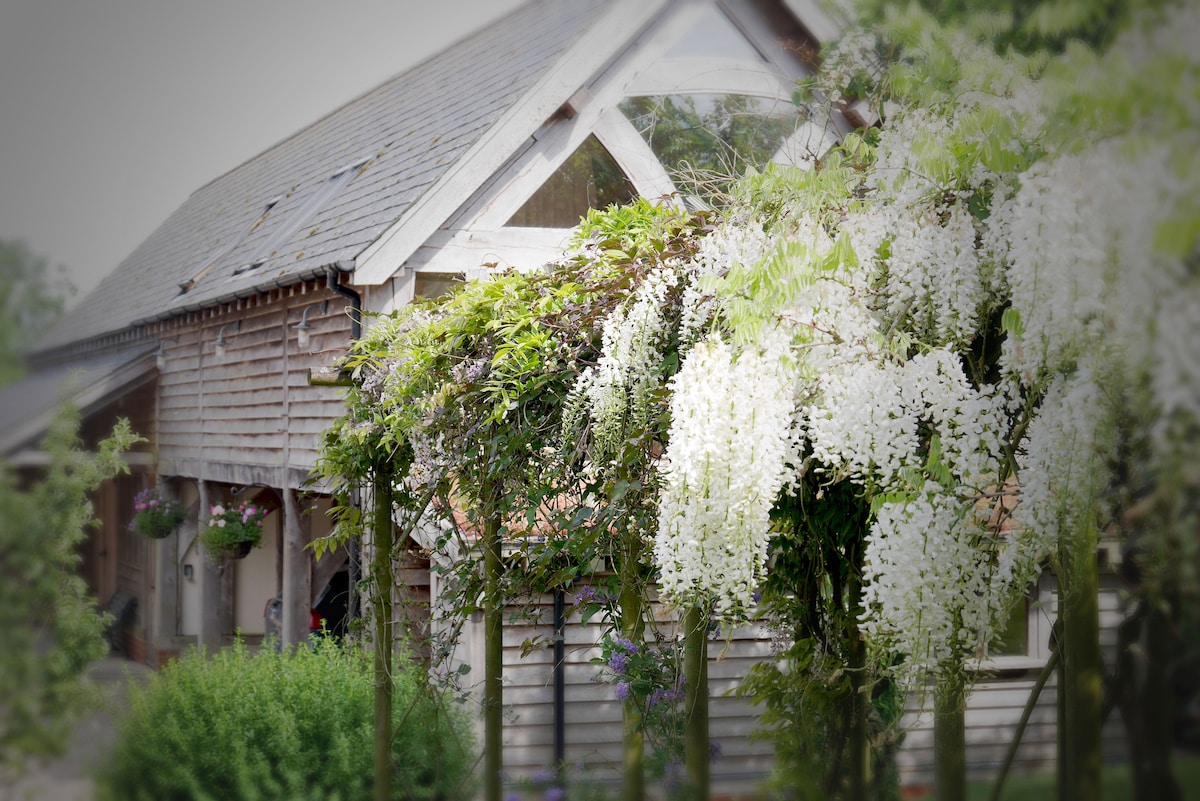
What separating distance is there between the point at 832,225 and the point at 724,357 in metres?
0.40

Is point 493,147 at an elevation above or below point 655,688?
above

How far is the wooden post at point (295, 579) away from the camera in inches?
293

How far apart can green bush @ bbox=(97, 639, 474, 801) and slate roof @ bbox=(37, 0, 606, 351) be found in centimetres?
186

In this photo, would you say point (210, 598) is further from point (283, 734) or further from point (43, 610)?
point (43, 610)

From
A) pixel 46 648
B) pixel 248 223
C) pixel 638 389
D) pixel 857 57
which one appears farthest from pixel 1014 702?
pixel 248 223

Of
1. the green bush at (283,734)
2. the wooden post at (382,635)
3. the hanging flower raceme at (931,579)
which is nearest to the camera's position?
the hanging flower raceme at (931,579)

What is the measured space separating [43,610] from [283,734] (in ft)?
10.1

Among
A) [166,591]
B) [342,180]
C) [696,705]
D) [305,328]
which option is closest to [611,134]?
[305,328]

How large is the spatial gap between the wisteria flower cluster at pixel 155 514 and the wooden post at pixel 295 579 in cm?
217

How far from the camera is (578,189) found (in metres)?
6.09

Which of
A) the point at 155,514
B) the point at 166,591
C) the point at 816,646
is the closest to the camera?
the point at 816,646

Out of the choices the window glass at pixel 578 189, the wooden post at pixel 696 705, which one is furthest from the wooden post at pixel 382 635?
the window glass at pixel 578 189

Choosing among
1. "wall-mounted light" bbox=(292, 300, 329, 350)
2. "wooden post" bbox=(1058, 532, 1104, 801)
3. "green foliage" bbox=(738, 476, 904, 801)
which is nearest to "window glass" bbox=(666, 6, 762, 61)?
"wall-mounted light" bbox=(292, 300, 329, 350)

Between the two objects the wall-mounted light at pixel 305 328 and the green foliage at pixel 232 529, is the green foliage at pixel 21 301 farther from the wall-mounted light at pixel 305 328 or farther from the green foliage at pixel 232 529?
the green foliage at pixel 232 529
